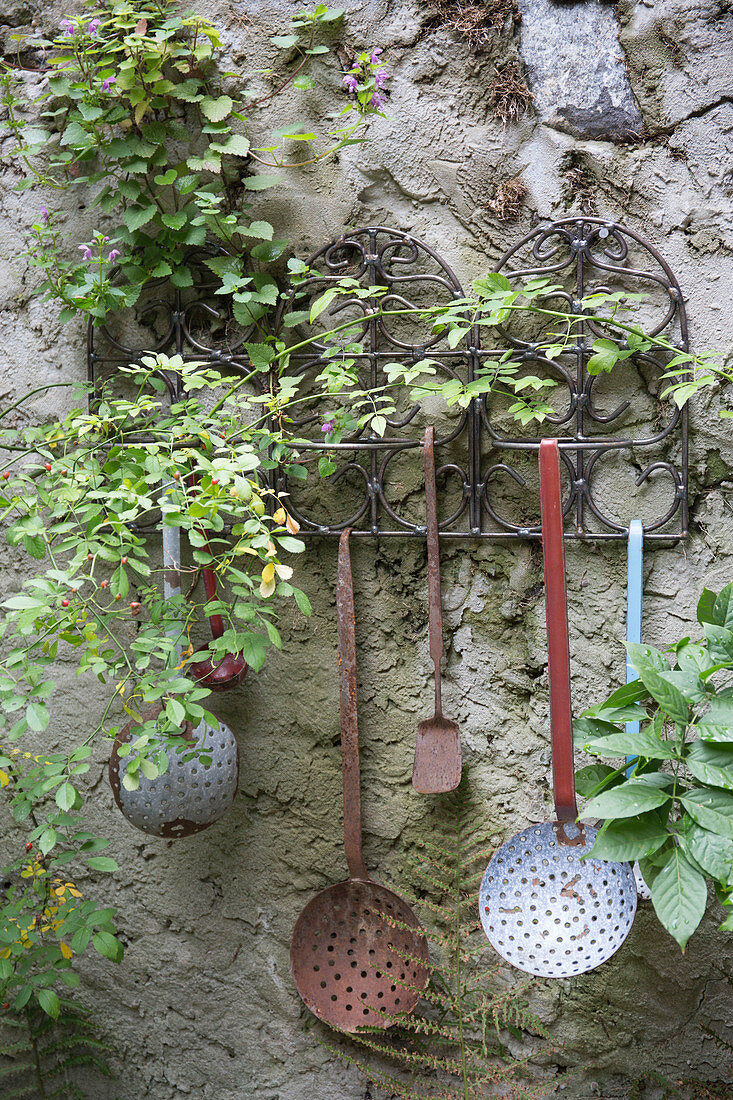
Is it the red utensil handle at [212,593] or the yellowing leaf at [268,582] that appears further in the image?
the red utensil handle at [212,593]

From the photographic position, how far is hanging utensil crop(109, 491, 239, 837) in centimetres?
108

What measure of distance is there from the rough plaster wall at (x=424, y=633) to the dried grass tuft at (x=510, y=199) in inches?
0.6

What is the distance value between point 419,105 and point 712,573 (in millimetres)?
768

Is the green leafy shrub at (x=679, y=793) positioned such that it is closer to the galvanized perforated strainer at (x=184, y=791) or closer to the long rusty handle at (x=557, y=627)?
the long rusty handle at (x=557, y=627)

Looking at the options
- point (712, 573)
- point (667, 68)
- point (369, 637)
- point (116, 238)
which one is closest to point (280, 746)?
point (369, 637)

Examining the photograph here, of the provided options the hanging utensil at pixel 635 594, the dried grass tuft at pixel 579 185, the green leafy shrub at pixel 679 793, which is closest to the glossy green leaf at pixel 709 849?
the green leafy shrub at pixel 679 793

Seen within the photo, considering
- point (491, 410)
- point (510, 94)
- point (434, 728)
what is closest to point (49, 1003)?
point (434, 728)

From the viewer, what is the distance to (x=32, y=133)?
1.18 metres

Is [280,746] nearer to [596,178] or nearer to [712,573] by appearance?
[712,573]

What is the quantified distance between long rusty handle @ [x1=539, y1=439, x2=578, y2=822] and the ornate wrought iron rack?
0.17 m

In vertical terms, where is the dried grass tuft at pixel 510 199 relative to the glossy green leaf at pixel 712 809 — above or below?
above

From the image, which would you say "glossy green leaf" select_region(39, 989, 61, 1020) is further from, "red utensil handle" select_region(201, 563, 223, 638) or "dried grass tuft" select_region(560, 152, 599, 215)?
"dried grass tuft" select_region(560, 152, 599, 215)

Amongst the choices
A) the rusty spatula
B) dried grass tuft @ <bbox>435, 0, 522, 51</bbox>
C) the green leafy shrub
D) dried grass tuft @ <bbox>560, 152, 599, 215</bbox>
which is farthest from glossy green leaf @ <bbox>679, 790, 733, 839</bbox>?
dried grass tuft @ <bbox>435, 0, 522, 51</bbox>

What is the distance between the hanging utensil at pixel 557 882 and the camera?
0.94 m
